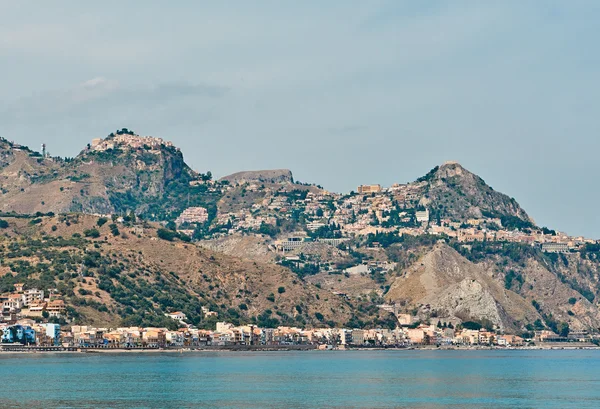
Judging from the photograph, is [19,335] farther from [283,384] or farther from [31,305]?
[283,384]

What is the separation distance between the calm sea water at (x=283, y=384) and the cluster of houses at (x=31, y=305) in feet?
63.0

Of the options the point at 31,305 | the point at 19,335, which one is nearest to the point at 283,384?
the point at 19,335

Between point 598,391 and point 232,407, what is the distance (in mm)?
37737

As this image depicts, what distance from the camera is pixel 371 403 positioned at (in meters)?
95.2

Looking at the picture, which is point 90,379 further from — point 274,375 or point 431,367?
point 431,367

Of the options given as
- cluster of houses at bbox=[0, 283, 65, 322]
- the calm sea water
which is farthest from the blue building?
the calm sea water

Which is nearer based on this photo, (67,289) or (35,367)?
(35,367)

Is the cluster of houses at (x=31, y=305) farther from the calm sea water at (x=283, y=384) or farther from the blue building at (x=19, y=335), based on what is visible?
the calm sea water at (x=283, y=384)

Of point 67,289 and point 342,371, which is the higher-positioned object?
point 67,289

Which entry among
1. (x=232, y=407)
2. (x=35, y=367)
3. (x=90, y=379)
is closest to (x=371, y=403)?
(x=232, y=407)

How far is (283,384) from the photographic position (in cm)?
11631

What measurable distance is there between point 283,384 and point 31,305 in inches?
3449

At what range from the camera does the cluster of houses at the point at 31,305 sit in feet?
627

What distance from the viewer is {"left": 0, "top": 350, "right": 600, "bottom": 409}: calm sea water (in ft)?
314
